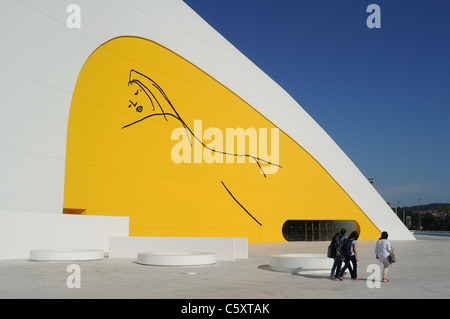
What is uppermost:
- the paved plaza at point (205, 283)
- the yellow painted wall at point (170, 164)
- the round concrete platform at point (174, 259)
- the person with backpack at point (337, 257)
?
the yellow painted wall at point (170, 164)

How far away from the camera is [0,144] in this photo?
16.6 m

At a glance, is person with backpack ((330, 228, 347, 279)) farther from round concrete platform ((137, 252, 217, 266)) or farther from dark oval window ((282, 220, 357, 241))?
dark oval window ((282, 220, 357, 241))

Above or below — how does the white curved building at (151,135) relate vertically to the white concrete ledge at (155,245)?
above

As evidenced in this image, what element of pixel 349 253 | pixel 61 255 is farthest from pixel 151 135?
pixel 349 253

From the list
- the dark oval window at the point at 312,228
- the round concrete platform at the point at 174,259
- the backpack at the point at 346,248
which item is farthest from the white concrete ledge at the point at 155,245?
the dark oval window at the point at 312,228

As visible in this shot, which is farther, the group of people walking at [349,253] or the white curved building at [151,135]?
the white curved building at [151,135]

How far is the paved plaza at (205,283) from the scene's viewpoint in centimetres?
791

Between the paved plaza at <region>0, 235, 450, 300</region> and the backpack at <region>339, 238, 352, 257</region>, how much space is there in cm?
64

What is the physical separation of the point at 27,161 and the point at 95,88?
5.16 m

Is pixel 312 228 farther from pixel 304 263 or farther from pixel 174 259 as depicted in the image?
pixel 304 263

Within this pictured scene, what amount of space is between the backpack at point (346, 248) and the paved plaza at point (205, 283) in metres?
0.64

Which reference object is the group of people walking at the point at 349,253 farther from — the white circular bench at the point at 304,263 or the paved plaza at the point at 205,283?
the white circular bench at the point at 304,263

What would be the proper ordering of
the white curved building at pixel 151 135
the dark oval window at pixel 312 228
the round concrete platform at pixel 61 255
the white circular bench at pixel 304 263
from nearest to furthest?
the white circular bench at pixel 304 263
the round concrete platform at pixel 61 255
the white curved building at pixel 151 135
the dark oval window at pixel 312 228
